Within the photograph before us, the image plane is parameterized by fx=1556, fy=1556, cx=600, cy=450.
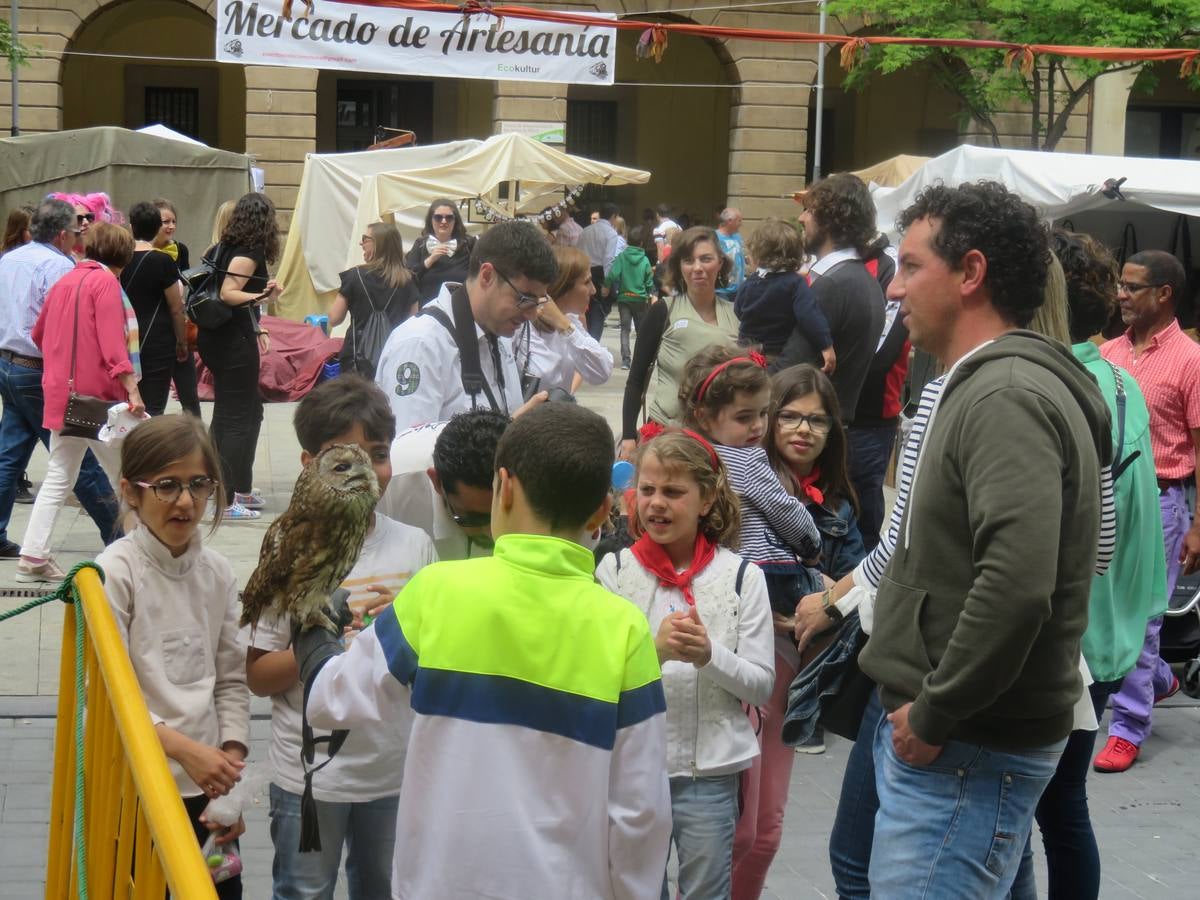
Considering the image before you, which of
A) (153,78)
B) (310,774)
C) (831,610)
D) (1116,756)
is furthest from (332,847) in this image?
(153,78)

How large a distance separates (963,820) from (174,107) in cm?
3196

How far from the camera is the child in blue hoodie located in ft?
23.6

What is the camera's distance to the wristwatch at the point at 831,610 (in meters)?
3.77

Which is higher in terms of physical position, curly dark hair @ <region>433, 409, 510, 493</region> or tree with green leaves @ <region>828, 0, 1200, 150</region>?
tree with green leaves @ <region>828, 0, 1200, 150</region>

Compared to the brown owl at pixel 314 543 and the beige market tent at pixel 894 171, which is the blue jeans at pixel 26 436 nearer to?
the brown owl at pixel 314 543

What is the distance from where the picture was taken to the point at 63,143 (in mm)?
18312

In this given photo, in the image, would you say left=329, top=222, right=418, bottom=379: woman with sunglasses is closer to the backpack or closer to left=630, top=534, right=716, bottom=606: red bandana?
the backpack

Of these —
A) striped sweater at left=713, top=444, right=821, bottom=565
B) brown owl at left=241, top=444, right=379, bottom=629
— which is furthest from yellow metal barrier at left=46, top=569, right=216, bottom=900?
striped sweater at left=713, top=444, right=821, bottom=565

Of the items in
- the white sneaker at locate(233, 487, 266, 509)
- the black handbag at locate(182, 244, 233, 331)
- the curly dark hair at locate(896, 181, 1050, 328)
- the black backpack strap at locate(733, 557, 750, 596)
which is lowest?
the white sneaker at locate(233, 487, 266, 509)

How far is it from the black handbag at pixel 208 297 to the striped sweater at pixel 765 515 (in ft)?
17.3

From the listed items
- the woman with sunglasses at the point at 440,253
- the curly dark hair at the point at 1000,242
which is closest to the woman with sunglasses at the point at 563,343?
the curly dark hair at the point at 1000,242

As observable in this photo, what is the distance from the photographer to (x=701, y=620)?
3574mm

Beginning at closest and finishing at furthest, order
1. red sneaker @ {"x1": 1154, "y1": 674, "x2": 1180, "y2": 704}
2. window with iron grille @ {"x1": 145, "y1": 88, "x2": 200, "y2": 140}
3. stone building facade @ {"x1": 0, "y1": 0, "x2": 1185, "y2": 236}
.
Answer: red sneaker @ {"x1": 1154, "y1": 674, "x2": 1180, "y2": 704}
stone building facade @ {"x1": 0, "y1": 0, "x2": 1185, "y2": 236}
window with iron grille @ {"x1": 145, "y1": 88, "x2": 200, "y2": 140}

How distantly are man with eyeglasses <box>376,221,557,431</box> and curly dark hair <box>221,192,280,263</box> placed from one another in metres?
4.77
